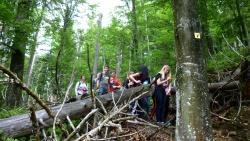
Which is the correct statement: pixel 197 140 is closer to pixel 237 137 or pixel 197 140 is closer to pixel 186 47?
pixel 186 47

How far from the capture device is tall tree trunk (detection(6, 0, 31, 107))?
11.9 meters

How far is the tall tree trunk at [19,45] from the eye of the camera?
469 inches

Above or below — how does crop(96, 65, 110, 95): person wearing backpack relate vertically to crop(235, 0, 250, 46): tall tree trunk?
below

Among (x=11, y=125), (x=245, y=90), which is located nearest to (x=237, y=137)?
(x=245, y=90)

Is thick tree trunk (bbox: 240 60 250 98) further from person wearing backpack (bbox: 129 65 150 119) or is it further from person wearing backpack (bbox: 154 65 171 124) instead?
person wearing backpack (bbox: 129 65 150 119)

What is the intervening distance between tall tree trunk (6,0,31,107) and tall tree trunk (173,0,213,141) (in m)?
7.26

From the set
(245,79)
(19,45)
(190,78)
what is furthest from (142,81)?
(19,45)

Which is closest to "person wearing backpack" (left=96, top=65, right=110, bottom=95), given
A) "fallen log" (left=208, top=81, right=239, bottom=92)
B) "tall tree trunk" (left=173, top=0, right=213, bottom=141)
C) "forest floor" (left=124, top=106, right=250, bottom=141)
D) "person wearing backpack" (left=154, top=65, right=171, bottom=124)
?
"person wearing backpack" (left=154, top=65, right=171, bottom=124)

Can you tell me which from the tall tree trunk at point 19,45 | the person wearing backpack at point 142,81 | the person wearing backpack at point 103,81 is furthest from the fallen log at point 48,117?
the tall tree trunk at point 19,45

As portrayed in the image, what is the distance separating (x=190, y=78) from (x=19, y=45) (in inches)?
336

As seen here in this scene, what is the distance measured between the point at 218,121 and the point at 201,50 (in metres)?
3.99

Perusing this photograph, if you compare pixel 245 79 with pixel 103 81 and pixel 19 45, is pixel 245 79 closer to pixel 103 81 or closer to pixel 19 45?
pixel 103 81

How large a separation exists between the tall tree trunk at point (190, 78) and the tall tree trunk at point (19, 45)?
726cm

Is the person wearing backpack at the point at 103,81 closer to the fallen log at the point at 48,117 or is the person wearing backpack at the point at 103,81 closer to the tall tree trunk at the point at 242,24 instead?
the fallen log at the point at 48,117
